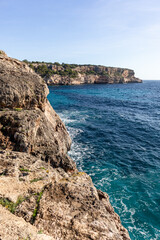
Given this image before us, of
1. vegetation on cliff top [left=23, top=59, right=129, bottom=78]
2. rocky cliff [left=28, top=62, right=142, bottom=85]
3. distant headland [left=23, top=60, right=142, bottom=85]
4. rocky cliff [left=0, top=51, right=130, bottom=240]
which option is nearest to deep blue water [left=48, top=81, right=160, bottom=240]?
rocky cliff [left=0, top=51, right=130, bottom=240]

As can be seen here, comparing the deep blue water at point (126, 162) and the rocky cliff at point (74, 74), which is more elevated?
the rocky cliff at point (74, 74)

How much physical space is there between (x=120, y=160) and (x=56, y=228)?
15.3 m

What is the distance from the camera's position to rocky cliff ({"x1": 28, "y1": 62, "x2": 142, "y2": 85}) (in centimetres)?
12371

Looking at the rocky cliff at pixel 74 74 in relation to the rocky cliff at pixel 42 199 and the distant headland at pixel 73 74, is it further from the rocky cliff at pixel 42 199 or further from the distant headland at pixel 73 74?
the rocky cliff at pixel 42 199

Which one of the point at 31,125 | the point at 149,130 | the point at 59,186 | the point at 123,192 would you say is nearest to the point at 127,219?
the point at 123,192

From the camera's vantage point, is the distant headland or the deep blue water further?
the distant headland

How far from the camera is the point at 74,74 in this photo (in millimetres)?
140875

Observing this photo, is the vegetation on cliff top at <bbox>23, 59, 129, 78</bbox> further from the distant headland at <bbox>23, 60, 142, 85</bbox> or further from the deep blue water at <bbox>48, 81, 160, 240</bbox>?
the deep blue water at <bbox>48, 81, 160, 240</bbox>

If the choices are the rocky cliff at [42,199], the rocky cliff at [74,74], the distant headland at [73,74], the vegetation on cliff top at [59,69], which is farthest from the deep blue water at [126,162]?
the vegetation on cliff top at [59,69]

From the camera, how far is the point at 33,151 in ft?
39.0

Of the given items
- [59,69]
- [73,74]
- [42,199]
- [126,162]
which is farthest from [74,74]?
[42,199]

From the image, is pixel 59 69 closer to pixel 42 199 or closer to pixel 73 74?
pixel 73 74

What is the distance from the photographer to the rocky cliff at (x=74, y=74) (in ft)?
406

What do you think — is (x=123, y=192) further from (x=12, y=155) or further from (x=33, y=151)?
(x=12, y=155)
